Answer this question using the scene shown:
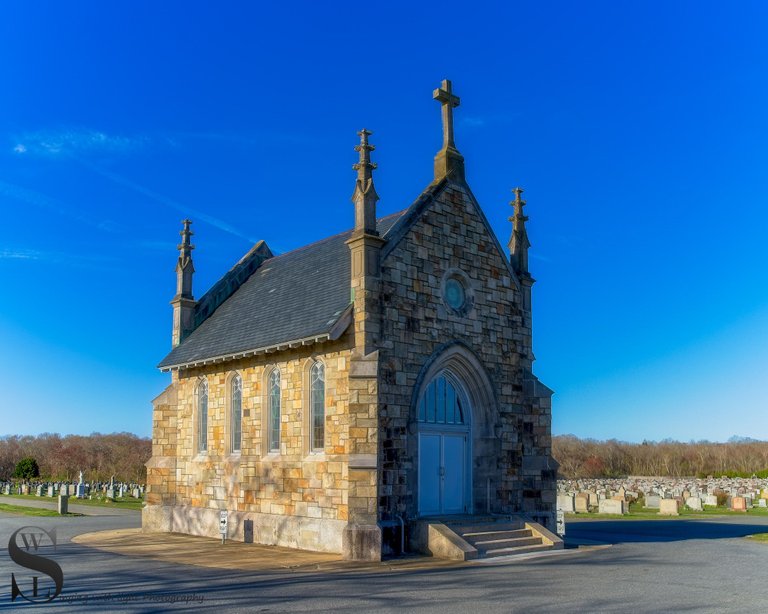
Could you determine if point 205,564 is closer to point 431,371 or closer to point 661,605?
point 431,371

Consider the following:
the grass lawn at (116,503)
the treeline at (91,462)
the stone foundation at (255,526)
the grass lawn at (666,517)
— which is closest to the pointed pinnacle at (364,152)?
the stone foundation at (255,526)

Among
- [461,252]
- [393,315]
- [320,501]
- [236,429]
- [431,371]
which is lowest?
[320,501]

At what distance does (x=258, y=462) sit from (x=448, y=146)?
9892 millimetres

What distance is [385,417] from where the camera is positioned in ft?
58.1

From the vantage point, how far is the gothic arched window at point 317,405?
18.9 m

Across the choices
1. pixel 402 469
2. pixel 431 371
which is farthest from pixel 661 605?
pixel 431 371

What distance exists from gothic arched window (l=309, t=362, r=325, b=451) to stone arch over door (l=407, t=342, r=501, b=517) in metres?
2.73

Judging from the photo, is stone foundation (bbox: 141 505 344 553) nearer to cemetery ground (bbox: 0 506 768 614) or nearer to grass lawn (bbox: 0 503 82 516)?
cemetery ground (bbox: 0 506 768 614)

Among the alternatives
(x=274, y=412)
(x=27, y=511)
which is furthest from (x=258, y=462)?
(x=27, y=511)

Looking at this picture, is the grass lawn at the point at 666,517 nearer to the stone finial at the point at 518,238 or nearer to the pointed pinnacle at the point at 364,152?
the stone finial at the point at 518,238

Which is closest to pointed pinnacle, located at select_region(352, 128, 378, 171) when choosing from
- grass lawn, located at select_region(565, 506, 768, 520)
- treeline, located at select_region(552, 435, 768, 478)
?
grass lawn, located at select_region(565, 506, 768, 520)

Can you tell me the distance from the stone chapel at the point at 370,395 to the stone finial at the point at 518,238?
6 cm

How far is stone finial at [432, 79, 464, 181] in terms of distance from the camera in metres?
20.9

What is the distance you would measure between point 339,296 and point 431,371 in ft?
9.68
